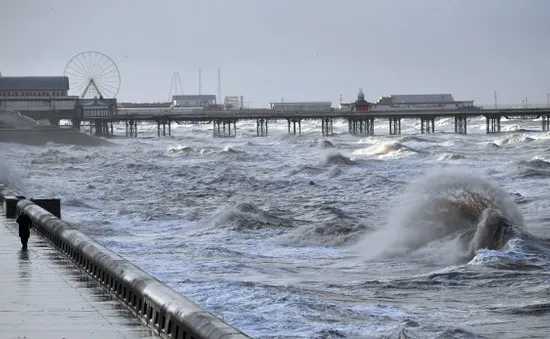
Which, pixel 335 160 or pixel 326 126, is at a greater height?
pixel 326 126

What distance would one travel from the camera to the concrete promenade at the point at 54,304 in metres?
14.1

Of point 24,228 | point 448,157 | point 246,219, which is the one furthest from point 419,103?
point 24,228

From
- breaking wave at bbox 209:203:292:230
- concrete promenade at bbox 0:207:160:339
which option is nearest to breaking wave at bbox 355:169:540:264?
breaking wave at bbox 209:203:292:230

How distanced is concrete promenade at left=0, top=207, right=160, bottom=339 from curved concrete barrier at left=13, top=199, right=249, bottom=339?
0.55 ft

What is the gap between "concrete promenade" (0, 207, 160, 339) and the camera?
14.1 meters

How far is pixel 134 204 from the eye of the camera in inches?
1726

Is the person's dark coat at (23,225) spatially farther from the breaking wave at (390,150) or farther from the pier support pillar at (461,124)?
the pier support pillar at (461,124)

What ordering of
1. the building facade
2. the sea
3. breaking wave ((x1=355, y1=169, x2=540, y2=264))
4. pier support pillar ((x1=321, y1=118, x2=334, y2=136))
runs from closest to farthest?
the sea, breaking wave ((x1=355, y1=169, x2=540, y2=264)), the building facade, pier support pillar ((x1=321, y1=118, x2=334, y2=136))

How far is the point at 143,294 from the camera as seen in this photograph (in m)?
15.4

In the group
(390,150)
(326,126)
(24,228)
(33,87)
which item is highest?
(33,87)

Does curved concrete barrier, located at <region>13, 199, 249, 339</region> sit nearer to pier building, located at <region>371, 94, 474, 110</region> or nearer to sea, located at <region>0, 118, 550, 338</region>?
Result: sea, located at <region>0, 118, 550, 338</region>

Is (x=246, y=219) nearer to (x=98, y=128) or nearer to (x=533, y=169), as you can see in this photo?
(x=533, y=169)

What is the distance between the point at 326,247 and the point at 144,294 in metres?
14.9

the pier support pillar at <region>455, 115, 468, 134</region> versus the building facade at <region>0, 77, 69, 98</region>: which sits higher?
the building facade at <region>0, 77, 69, 98</region>
